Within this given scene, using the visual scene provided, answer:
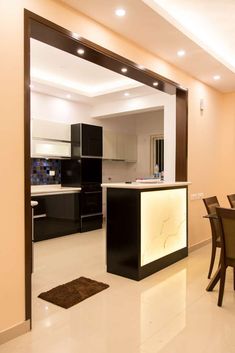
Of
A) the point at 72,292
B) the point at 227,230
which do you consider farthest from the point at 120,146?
the point at 227,230

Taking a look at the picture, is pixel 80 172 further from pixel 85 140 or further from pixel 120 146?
pixel 120 146

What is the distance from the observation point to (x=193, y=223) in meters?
4.74

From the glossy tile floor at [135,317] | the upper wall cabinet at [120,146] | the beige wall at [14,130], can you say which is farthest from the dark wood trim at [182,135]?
the upper wall cabinet at [120,146]

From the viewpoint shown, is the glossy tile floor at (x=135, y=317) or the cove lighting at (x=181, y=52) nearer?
the glossy tile floor at (x=135, y=317)

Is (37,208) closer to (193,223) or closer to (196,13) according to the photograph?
(193,223)

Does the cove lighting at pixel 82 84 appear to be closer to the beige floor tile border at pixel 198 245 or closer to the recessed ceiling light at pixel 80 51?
the recessed ceiling light at pixel 80 51

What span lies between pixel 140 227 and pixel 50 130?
3.24m

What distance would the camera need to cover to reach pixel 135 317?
2.56m

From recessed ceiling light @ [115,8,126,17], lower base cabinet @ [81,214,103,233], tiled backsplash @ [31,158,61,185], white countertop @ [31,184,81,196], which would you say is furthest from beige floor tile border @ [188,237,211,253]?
recessed ceiling light @ [115,8,126,17]

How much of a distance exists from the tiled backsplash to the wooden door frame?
9.35 feet

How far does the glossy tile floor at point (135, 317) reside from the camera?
214cm

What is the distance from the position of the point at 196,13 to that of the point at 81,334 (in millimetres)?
3569

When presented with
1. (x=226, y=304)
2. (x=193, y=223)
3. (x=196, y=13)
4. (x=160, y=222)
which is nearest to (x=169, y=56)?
(x=196, y=13)

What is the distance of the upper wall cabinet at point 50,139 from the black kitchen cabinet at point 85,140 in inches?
4.7
